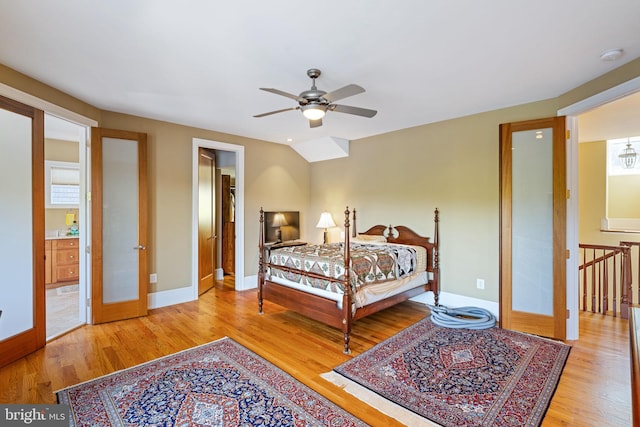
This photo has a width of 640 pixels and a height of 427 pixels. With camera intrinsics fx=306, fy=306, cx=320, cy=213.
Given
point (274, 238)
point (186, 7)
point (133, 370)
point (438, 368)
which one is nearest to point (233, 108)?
point (186, 7)

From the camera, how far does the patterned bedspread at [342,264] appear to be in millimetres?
3230

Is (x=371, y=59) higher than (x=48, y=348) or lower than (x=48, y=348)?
higher

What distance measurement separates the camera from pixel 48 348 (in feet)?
9.97

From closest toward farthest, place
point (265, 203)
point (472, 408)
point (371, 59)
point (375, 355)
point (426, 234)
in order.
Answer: point (472, 408)
point (371, 59)
point (375, 355)
point (426, 234)
point (265, 203)

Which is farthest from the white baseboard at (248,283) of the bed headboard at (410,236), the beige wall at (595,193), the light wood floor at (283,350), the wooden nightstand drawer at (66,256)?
the beige wall at (595,193)

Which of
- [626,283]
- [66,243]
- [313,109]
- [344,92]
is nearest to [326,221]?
[313,109]

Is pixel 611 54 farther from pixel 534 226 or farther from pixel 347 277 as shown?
pixel 347 277

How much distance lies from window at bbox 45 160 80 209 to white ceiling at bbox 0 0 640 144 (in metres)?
3.01

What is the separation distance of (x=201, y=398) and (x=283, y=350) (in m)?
0.93

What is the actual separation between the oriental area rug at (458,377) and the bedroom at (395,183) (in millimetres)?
1013

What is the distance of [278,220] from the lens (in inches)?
223

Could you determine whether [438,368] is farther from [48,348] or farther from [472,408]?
[48,348]

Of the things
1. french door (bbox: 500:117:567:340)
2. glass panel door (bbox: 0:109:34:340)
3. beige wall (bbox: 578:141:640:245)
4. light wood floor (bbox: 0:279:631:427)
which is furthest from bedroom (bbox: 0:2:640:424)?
beige wall (bbox: 578:141:640:245)

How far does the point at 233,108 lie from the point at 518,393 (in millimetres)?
3972
